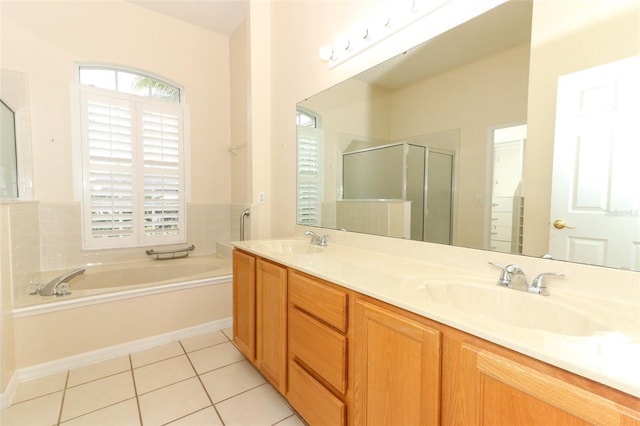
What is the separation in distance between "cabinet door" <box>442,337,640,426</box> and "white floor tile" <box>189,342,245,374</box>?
168 cm

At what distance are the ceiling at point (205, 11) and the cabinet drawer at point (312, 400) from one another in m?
3.31

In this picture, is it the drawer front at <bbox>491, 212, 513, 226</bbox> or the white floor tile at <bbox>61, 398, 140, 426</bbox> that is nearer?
the drawer front at <bbox>491, 212, 513, 226</bbox>

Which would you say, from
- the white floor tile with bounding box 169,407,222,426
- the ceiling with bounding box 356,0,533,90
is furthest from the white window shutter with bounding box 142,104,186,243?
the ceiling with bounding box 356,0,533,90

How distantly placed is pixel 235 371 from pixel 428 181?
1734 mm

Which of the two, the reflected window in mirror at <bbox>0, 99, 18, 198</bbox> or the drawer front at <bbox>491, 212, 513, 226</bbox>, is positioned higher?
the reflected window in mirror at <bbox>0, 99, 18, 198</bbox>

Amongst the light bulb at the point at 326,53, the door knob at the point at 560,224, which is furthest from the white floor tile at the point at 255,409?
the light bulb at the point at 326,53

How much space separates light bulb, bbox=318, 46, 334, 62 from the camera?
1.94m

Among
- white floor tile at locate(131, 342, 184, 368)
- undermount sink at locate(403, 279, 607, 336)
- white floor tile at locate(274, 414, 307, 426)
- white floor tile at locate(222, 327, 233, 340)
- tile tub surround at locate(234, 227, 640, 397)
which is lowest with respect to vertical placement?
white floor tile at locate(222, 327, 233, 340)

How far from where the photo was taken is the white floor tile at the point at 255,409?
57.2 inches

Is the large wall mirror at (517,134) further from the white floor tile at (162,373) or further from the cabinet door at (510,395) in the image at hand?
the white floor tile at (162,373)

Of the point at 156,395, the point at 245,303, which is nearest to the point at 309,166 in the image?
the point at 245,303

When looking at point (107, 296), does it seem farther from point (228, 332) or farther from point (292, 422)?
point (292, 422)

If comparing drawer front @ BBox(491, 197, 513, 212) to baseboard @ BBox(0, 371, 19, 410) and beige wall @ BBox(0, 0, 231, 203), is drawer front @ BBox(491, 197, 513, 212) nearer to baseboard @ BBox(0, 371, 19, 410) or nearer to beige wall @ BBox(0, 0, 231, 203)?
baseboard @ BBox(0, 371, 19, 410)

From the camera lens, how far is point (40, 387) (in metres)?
1.70
